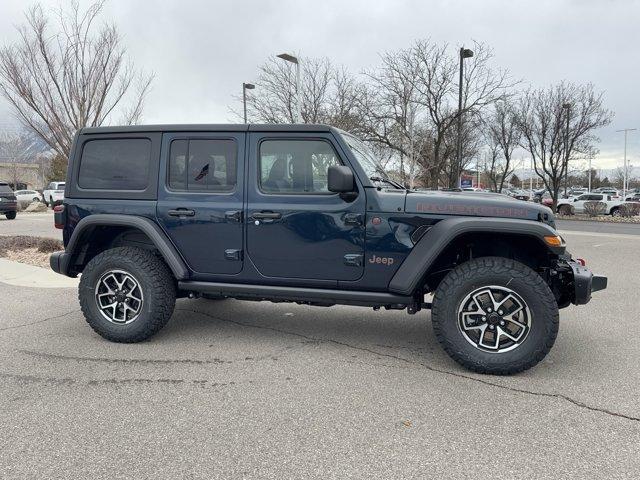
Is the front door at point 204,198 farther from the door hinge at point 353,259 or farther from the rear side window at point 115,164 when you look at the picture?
the door hinge at point 353,259

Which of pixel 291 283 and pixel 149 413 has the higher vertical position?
pixel 291 283

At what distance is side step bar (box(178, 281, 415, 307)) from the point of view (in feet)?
13.2

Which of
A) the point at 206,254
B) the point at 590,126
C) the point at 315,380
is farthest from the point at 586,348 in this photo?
the point at 590,126

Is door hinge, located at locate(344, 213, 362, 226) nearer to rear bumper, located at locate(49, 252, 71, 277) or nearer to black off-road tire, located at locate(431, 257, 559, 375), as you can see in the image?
black off-road tire, located at locate(431, 257, 559, 375)

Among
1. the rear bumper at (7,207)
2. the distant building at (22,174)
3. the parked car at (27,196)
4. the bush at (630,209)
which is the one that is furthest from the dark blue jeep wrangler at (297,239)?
the distant building at (22,174)

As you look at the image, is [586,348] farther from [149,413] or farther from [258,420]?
[149,413]

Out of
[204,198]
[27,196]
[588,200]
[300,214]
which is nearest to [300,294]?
[300,214]

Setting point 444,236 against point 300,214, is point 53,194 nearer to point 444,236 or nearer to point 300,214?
point 300,214

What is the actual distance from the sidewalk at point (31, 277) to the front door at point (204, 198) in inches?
138

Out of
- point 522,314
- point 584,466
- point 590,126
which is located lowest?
point 584,466

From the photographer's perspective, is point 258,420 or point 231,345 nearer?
point 258,420

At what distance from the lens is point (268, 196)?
13.9 ft

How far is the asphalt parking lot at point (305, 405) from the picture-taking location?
8.61 ft

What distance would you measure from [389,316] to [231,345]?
186 cm
